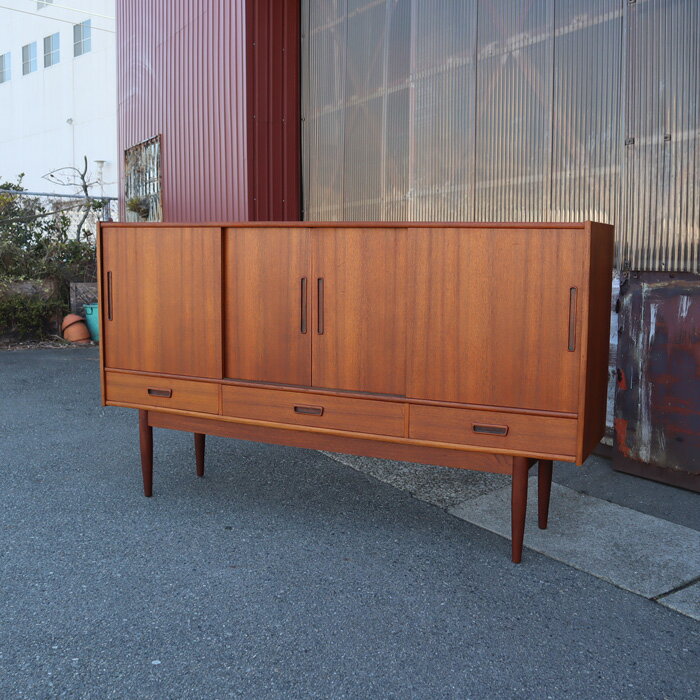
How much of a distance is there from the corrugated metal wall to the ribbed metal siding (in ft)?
2.81

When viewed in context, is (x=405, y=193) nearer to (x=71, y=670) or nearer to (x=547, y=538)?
(x=547, y=538)

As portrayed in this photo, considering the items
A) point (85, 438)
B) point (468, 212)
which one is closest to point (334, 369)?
point (468, 212)

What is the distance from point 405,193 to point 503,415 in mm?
3089

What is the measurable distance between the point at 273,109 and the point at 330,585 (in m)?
5.08

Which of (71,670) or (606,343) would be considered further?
(606,343)

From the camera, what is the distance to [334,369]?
3.35 meters

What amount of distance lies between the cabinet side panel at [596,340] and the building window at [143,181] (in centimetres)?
640

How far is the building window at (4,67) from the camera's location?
2219cm

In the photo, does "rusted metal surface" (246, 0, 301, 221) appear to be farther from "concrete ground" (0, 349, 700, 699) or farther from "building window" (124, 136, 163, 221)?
"concrete ground" (0, 349, 700, 699)

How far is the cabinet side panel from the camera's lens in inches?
115

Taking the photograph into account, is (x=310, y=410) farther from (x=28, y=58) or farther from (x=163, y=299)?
(x=28, y=58)

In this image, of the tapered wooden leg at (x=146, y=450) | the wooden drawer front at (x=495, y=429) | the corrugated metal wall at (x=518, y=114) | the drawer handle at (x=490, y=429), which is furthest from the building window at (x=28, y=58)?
the drawer handle at (x=490, y=429)

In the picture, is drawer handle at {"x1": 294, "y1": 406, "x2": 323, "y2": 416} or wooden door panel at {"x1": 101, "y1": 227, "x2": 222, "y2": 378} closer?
drawer handle at {"x1": 294, "y1": 406, "x2": 323, "y2": 416}

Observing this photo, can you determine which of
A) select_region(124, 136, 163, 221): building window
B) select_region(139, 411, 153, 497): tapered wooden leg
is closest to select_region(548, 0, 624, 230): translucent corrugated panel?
select_region(139, 411, 153, 497): tapered wooden leg
